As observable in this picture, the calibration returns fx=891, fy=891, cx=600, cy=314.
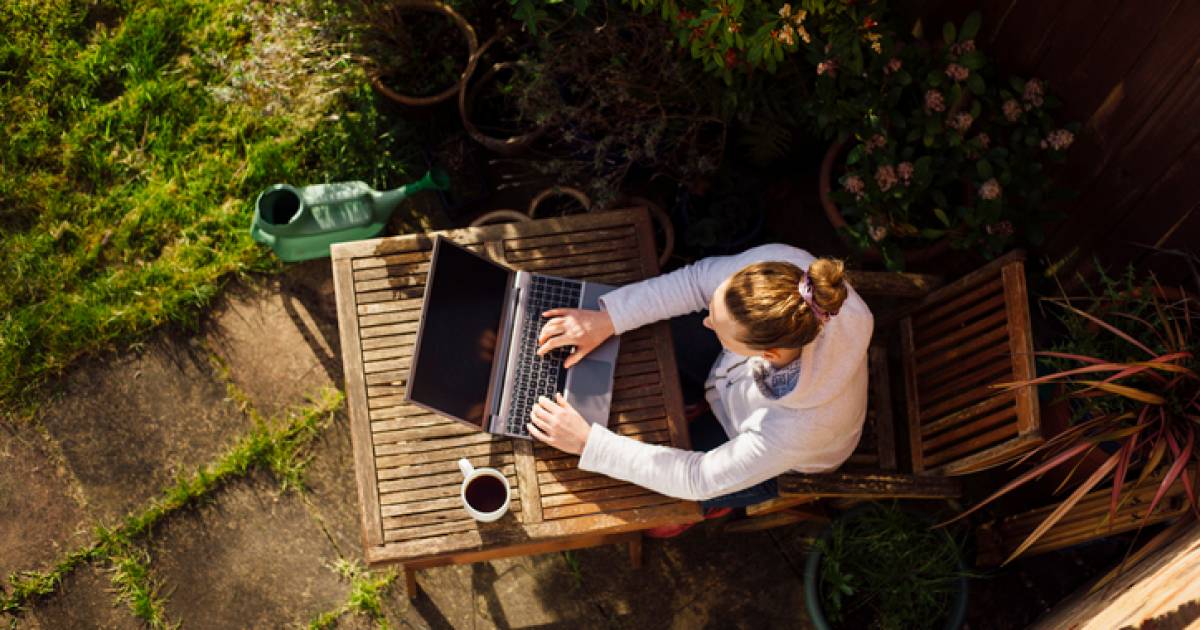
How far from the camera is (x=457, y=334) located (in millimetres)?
2445

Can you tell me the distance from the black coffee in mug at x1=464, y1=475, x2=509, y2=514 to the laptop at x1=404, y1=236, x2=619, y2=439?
0.14m

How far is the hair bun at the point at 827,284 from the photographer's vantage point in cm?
208

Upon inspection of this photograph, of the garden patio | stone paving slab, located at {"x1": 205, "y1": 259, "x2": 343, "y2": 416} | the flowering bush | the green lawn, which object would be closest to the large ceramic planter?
the garden patio

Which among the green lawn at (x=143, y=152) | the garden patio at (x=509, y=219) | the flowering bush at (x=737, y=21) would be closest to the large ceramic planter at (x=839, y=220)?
the garden patio at (x=509, y=219)

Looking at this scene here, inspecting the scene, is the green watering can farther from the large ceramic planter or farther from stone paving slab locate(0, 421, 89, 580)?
the large ceramic planter

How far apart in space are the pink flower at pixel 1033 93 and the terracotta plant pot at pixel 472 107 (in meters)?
1.64

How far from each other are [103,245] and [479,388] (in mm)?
2192

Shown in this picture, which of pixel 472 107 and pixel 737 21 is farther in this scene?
pixel 472 107

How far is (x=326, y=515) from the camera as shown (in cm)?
347

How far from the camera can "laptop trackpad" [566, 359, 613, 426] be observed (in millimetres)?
2490

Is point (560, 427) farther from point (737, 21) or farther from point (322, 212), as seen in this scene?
point (322, 212)

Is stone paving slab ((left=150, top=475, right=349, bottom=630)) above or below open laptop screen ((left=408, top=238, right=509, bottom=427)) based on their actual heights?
below

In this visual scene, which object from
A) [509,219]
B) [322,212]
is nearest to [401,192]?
[322,212]

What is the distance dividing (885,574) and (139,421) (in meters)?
2.86
